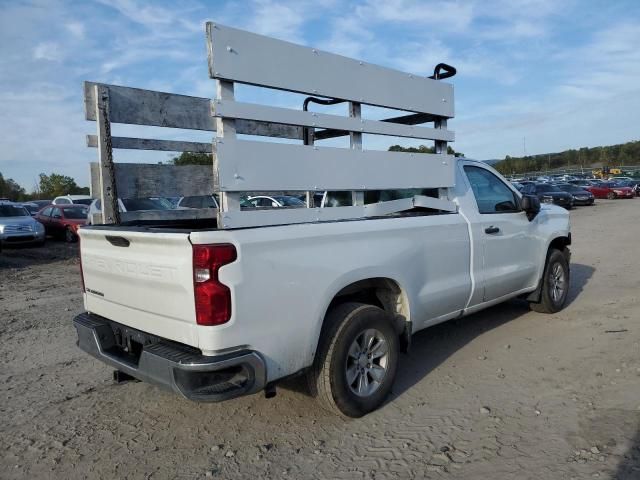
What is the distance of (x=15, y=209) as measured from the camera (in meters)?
16.6

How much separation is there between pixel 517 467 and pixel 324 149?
89.8 inches

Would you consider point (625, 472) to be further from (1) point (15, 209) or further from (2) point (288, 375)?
(1) point (15, 209)

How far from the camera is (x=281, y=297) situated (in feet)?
9.73

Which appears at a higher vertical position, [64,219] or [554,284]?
[64,219]

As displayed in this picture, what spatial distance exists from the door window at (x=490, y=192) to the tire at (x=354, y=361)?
72.2 inches

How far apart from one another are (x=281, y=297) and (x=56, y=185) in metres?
72.2

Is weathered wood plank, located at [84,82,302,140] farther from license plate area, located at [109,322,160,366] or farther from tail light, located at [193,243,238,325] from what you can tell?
tail light, located at [193,243,238,325]

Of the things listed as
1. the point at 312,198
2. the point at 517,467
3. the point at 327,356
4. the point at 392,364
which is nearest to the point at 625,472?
the point at 517,467

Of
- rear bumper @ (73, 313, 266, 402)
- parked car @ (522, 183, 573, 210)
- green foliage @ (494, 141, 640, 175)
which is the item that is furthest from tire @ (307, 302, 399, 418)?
green foliage @ (494, 141, 640, 175)

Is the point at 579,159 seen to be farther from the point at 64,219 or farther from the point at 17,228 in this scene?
the point at 17,228

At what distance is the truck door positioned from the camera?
15.6 feet

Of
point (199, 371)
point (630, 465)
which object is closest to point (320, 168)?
point (199, 371)

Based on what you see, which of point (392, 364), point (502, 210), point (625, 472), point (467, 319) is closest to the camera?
point (625, 472)

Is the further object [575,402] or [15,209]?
[15,209]
